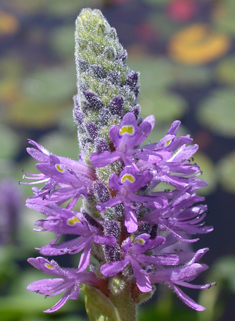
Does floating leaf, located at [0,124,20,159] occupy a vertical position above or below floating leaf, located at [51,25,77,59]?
below

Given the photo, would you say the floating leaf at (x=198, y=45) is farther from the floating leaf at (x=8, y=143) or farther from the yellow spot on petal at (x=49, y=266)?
the yellow spot on petal at (x=49, y=266)

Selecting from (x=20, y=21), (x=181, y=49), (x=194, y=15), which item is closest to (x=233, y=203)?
(x=181, y=49)

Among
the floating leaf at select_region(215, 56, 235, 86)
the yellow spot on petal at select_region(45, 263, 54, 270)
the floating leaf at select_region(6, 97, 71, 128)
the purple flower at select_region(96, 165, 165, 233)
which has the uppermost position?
the floating leaf at select_region(215, 56, 235, 86)

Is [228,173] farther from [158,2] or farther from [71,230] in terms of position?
[158,2]

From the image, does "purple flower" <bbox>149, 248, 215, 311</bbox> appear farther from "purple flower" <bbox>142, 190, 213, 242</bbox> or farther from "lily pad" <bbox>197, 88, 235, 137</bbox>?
"lily pad" <bbox>197, 88, 235, 137</bbox>

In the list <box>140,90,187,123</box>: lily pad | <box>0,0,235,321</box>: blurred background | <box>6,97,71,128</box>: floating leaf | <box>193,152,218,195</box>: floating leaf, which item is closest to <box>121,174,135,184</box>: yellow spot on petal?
<box>0,0,235,321</box>: blurred background

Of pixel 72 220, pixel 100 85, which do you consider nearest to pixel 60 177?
pixel 72 220

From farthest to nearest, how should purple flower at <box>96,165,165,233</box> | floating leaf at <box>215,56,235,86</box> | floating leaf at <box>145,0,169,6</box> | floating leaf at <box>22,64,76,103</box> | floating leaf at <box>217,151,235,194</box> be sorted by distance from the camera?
floating leaf at <box>145,0,169,6</box> < floating leaf at <box>215,56,235,86</box> < floating leaf at <box>22,64,76,103</box> < floating leaf at <box>217,151,235,194</box> < purple flower at <box>96,165,165,233</box>
